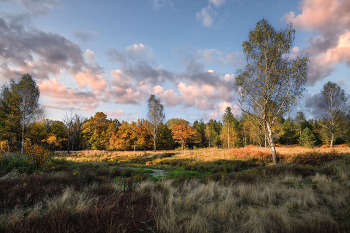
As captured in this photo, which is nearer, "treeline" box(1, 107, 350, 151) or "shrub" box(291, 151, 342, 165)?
"shrub" box(291, 151, 342, 165)

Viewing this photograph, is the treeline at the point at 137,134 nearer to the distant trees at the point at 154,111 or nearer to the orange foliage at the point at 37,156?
the distant trees at the point at 154,111

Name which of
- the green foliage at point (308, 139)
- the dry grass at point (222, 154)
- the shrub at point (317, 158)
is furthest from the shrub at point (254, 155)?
the green foliage at point (308, 139)

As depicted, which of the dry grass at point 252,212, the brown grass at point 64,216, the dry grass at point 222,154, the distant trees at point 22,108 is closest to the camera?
the brown grass at point 64,216

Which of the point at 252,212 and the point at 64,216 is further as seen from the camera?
A: the point at 252,212

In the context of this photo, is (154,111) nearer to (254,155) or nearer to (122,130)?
(122,130)

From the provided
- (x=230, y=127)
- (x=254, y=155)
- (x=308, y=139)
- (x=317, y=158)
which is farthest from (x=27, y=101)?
(x=308, y=139)

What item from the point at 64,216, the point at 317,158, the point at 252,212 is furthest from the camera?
the point at 317,158

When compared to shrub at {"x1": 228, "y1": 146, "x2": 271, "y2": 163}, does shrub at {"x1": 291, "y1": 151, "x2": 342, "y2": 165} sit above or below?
above

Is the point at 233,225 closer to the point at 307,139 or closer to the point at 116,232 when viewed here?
the point at 116,232

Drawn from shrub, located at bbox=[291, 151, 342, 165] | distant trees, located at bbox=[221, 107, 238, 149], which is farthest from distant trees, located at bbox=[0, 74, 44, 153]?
distant trees, located at bbox=[221, 107, 238, 149]

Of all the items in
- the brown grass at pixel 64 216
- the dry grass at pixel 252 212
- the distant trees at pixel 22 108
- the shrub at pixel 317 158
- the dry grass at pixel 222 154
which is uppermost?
the distant trees at pixel 22 108

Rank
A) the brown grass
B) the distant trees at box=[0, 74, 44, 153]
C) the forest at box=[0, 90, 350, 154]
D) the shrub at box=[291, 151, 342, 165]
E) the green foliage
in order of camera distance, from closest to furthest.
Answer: the brown grass, the shrub at box=[291, 151, 342, 165], the distant trees at box=[0, 74, 44, 153], the forest at box=[0, 90, 350, 154], the green foliage

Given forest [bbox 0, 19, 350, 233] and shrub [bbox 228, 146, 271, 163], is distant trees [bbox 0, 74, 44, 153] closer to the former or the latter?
forest [bbox 0, 19, 350, 233]

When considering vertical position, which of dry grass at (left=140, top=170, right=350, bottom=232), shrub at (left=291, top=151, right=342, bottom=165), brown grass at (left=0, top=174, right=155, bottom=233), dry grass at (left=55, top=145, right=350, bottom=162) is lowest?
dry grass at (left=55, top=145, right=350, bottom=162)
